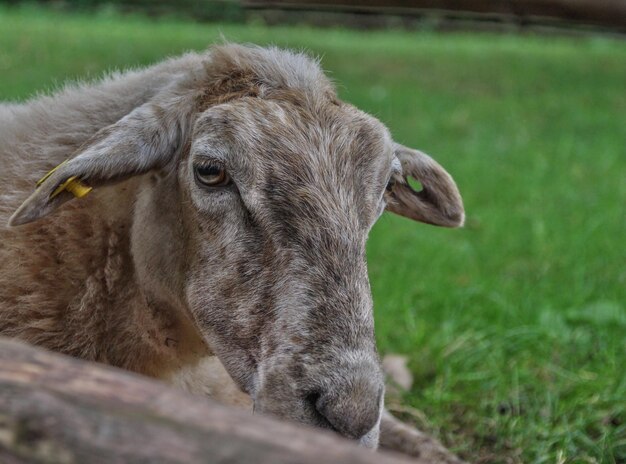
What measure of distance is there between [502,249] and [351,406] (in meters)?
4.40

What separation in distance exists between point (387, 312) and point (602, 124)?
7.60 metres

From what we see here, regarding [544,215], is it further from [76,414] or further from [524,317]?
[76,414]

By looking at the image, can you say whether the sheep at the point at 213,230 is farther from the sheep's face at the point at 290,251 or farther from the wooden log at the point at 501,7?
the wooden log at the point at 501,7

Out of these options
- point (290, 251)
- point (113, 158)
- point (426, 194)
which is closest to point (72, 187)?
point (113, 158)

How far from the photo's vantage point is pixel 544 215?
302 inches

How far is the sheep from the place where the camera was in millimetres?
2914

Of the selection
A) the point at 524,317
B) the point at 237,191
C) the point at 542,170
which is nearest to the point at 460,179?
the point at 542,170

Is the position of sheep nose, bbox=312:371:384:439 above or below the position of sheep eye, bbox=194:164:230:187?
below

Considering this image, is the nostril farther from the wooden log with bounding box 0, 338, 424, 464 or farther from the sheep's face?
the wooden log with bounding box 0, 338, 424, 464

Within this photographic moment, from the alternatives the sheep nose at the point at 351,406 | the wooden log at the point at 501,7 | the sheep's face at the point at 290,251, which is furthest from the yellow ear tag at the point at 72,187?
the wooden log at the point at 501,7

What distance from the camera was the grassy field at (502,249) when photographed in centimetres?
437

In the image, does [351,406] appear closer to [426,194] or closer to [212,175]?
[212,175]

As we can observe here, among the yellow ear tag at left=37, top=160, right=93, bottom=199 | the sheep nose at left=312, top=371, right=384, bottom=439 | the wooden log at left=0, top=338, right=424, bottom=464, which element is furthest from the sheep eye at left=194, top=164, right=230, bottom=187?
the wooden log at left=0, top=338, right=424, bottom=464

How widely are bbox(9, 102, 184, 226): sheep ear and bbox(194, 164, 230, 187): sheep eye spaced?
0.70ft
